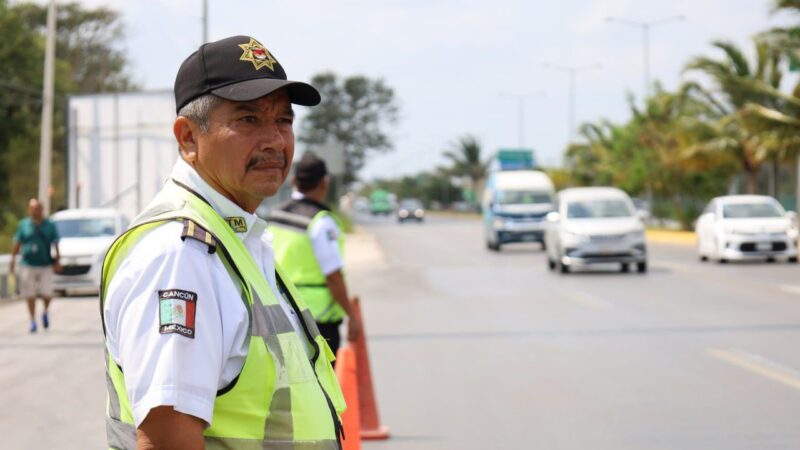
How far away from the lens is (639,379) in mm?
10906

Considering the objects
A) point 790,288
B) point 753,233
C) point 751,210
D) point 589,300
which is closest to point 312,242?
point 589,300

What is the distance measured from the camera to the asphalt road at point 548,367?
28.3ft

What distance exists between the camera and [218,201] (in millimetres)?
2809

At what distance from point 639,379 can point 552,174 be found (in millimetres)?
77570

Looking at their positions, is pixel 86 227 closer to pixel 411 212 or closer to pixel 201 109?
pixel 201 109

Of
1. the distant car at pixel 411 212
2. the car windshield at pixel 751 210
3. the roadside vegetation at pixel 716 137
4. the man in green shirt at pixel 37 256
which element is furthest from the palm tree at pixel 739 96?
the distant car at pixel 411 212

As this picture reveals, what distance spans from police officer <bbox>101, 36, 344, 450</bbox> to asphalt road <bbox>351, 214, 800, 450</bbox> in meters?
5.47

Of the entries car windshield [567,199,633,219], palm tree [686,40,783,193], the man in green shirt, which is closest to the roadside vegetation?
palm tree [686,40,783,193]

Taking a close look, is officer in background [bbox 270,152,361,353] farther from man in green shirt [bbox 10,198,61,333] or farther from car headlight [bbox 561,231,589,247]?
car headlight [bbox 561,231,589,247]

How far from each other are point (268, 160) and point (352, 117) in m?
108

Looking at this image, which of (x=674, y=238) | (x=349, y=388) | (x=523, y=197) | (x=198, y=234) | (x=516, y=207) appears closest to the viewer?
(x=198, y=234)

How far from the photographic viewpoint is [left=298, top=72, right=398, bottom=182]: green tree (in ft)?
360

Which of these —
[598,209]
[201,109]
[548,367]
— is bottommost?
[548,367]

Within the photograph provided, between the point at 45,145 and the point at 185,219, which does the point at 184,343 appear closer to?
the point at 185,219
